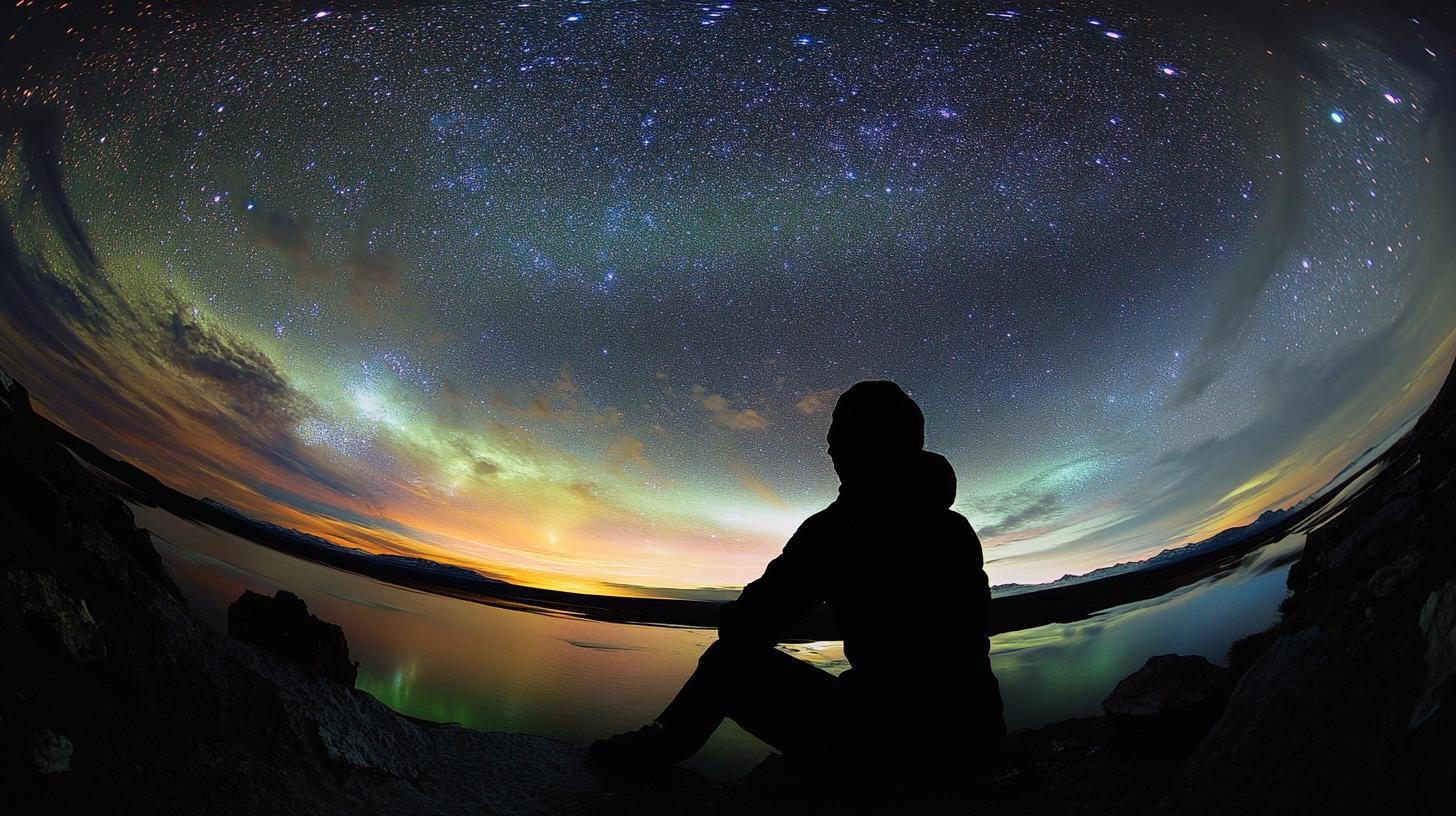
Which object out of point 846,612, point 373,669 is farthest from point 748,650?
point 373,669

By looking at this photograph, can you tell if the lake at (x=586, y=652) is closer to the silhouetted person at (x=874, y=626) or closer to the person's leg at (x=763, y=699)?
the person's leg at (x=763, y=699)

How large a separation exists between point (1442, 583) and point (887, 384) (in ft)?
5.57

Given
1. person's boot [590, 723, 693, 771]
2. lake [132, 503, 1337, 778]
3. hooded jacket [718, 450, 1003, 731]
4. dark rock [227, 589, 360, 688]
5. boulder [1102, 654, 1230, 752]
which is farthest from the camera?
lake [132, 503, 1337, 778]

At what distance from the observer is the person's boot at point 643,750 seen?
272 cm

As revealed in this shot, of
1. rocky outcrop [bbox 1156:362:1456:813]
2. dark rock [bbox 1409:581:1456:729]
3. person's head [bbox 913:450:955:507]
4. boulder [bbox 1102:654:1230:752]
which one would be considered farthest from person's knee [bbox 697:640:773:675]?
dark rock [bbox 1409:581:1456:729]

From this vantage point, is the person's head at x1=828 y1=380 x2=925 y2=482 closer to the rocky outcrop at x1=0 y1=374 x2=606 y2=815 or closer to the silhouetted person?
the silhouetted person

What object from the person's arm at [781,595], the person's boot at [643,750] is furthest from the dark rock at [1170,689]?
the person's boot at [643,750]

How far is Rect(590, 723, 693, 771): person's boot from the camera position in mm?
2723

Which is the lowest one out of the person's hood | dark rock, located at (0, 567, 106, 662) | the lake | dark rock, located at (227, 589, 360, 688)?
the lake

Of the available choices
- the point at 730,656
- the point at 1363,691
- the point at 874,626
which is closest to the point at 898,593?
the point at 874,626

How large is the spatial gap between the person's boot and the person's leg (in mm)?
81

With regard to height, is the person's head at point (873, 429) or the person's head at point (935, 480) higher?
the person's head at point (873, 429)

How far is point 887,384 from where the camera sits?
2.57m

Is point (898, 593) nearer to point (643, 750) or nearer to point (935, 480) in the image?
point (935, 480)
